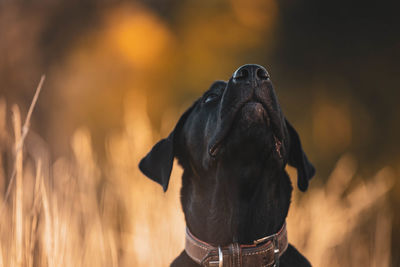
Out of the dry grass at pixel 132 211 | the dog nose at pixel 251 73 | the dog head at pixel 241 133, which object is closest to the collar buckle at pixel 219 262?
the dog head at pixel 241 133

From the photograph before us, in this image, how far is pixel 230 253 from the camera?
6.77 ft

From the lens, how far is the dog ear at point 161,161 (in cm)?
248

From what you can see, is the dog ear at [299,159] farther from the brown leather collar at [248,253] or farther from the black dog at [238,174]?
the brown leather collar at [248,253]

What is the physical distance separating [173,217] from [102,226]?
0.63 m

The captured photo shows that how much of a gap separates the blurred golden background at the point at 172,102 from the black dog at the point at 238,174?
769 millimetres

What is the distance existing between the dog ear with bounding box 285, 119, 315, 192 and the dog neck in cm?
15

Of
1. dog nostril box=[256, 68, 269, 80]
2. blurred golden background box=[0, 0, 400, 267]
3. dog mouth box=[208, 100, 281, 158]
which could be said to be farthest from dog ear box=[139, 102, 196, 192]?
dog nostril box=[256, 68, 269, 80]

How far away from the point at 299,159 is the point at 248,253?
0.67m

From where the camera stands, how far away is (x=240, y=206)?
2230 mm

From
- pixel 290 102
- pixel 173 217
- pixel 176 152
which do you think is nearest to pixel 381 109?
pixel 290 102

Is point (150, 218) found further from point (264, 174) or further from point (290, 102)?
point (290, 102)

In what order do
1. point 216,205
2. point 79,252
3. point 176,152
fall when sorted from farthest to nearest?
point 79,252 < point 176,152 < point 216,205

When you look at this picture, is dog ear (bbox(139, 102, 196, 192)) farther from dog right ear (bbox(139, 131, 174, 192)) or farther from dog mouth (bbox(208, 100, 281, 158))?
dog mouth (bbox(208, 100, 281, 158))

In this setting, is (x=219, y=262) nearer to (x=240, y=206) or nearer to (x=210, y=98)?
(x=240, y=206)
